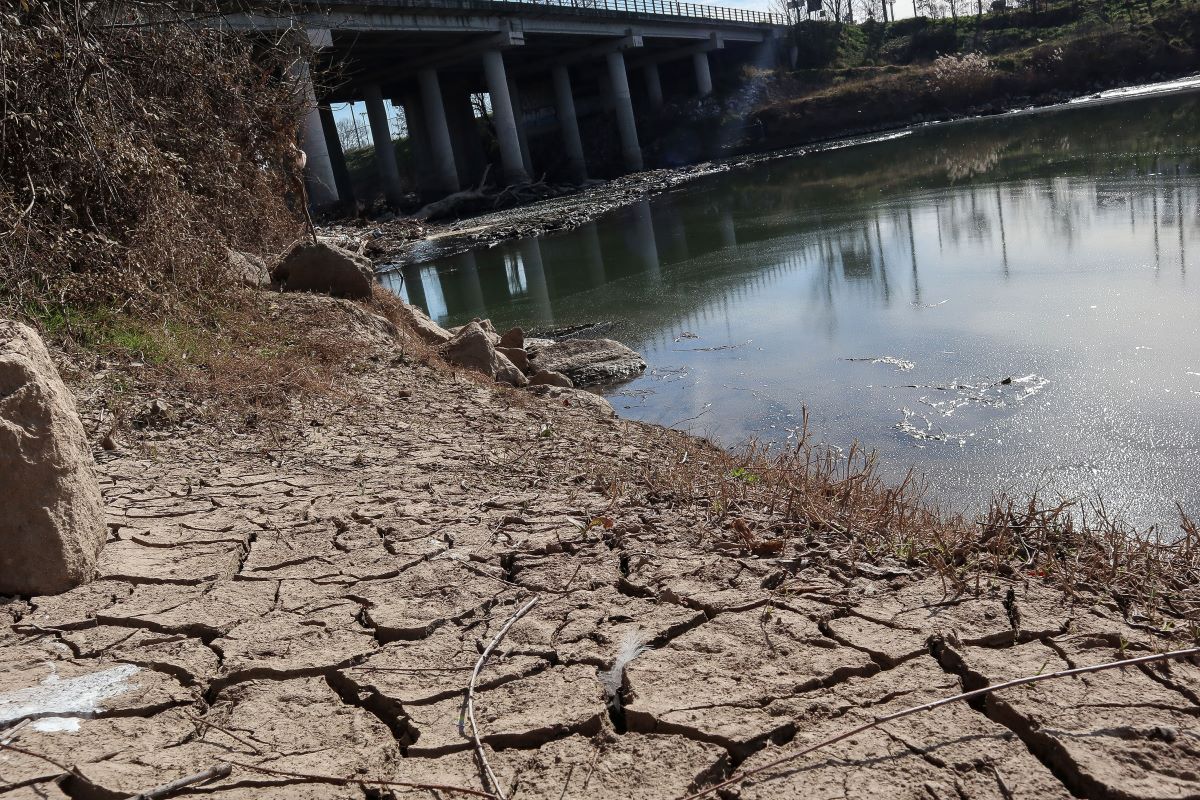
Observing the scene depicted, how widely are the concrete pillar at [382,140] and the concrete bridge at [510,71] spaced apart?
0.07m

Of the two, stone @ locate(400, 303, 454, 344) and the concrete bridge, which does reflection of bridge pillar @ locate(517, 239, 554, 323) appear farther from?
the concrete bridge

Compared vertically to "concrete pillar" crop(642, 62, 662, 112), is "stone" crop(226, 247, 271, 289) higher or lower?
lower

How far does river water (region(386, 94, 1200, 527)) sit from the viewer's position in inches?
255

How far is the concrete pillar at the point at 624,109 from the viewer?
4956 centimetres

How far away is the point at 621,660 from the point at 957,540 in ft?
5.77

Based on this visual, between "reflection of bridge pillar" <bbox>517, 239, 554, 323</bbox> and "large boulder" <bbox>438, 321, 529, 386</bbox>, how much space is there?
485cm

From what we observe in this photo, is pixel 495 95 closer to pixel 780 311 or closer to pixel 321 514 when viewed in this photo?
pixel 780 311

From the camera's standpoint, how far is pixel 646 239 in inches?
833

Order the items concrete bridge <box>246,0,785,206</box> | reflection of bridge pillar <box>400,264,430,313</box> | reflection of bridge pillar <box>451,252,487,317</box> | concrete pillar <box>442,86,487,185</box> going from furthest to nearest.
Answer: concrete pillar <box>442,86,487,185</box>
concrete bridge <box>246,0,785,206</box>
reflection of bridge pillar <box>400,264,430,313</box>
reflection of bridge pillar <box>451,252,487,317</box>

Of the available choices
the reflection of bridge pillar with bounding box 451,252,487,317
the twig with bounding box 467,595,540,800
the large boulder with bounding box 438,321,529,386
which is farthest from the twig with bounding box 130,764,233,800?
the reflection of bridge pillar with bounding box 451,252,487,317

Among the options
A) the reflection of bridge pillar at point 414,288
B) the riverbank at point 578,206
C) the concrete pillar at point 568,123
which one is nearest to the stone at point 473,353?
the reflection of bridge pillar at point 414,288

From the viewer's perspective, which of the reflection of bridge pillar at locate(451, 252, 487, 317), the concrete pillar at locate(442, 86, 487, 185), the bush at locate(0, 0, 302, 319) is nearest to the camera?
the bush at locate(0, 0, 302, 319)

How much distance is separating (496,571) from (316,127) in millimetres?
28952

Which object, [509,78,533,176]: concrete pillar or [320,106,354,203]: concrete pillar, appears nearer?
[320,106,354,203]: concrete pillar
